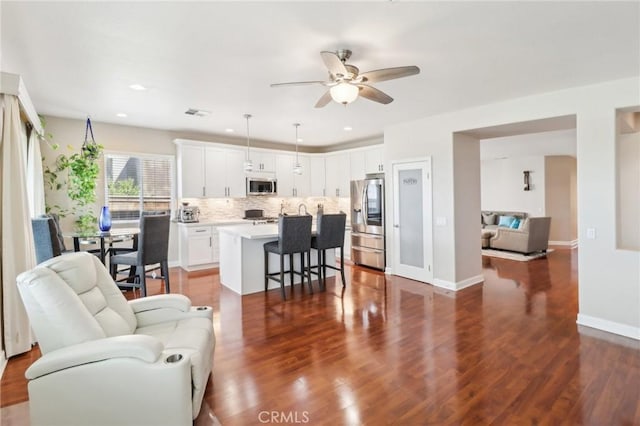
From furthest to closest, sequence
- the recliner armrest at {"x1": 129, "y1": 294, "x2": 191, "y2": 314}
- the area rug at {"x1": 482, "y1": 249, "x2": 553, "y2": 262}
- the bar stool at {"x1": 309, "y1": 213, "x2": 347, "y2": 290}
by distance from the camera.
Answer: the area rug at {"x1": 482, "y1": 249, "x2": 553, "y2": 262} < the bar stool at {"x1": 309, "y1": 213, "x2": 347, "y2": 290} < the recliner armrest at {"x1": 129, "y1": 294, "x2": 191, "y2": 314}

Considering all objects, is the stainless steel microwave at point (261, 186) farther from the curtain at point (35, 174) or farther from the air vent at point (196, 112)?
the curtain at point (35, 174)

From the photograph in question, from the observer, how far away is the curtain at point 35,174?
4598 mm

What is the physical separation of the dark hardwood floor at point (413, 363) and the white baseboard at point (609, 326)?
4.9 inches

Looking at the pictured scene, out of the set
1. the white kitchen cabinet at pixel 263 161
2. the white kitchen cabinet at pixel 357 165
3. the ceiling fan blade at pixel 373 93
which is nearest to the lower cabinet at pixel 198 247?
the white kitchen cabinet at pixel 263 161

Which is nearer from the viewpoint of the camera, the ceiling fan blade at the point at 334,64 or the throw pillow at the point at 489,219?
the ceiling fan blade at the point at 334,64

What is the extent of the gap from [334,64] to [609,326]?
385 cm

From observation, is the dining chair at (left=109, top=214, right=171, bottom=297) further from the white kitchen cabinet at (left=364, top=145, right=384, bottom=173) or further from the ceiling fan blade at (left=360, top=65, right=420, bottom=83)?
the white kitchen cabinet at (left=364, top=145, right=384, bottom=173)

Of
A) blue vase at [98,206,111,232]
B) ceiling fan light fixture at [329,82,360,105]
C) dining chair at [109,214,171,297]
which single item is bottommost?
dining chair at [109,214,171,297]

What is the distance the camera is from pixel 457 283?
5.07 m

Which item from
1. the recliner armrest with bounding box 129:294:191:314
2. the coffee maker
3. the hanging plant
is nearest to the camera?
the recliner armrest with bounding box 129:294:191:314

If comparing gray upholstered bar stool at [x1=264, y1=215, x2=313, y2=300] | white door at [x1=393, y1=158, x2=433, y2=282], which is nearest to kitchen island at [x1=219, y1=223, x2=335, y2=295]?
gray upholstered bar stool at [x1=264, y1=215, x2=313, y2=300]

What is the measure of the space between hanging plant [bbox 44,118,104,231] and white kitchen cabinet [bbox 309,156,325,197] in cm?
446

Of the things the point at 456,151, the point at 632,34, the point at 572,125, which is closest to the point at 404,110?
the point at 456,151

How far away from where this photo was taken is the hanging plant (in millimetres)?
5273
